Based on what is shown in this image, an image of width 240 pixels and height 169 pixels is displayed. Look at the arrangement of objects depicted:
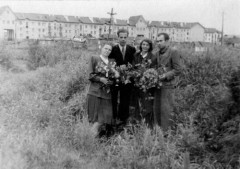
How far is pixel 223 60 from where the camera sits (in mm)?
8016

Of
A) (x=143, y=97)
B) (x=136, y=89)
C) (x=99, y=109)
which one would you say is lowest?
(x=99, y=109)

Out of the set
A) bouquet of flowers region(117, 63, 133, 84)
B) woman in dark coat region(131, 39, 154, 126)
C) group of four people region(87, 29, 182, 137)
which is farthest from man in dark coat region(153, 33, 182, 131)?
bouquet of flowers region(117, 63, 133, 84)

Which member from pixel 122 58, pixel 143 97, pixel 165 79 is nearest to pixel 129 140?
pixel 143 97

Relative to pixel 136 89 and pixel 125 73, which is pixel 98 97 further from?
pixel 136 89

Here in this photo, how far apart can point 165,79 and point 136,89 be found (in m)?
0.81

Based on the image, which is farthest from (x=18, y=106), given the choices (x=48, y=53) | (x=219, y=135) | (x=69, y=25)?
(x=69, y=25)

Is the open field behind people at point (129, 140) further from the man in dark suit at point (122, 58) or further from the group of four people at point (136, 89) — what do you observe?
the man in dark suit at point (122, 58)

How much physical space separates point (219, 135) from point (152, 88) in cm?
159

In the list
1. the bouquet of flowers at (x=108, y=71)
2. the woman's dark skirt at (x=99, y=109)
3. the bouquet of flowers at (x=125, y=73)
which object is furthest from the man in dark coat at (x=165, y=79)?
the woman's dark skirt at (x=99, y=109)

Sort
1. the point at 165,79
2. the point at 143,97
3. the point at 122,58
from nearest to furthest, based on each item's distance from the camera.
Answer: the point at 165,79
the point at 143,97
the point at 122,58

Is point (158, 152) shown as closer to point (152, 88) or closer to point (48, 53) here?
point (152, 88)

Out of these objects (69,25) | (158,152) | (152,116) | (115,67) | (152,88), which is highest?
(69,25)

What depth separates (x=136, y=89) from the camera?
5484mm

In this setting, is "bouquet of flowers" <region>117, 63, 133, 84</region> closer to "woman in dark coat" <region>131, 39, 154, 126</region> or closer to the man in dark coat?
"woman in dark coat" <region>131, 39, 154, 126</region>
